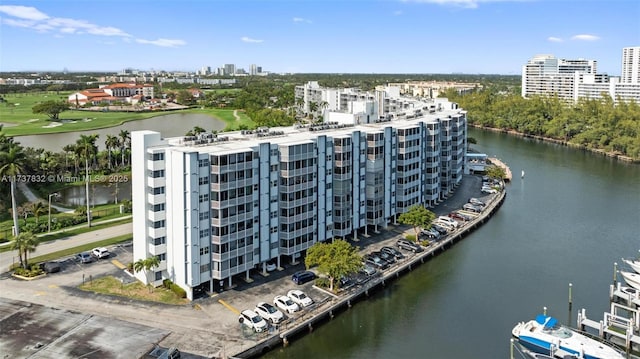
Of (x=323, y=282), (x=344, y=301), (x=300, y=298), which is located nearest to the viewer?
(x=300, y=298)

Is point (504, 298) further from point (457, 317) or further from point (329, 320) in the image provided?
point (329, 320)

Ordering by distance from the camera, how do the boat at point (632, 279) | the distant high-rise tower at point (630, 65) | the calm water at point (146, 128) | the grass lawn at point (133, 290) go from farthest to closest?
the distant high-rise tower at point (630, 65) < the calm water at point (146, 128) < the boat at point (632, 279) < the grass lawn at point (133, 290)

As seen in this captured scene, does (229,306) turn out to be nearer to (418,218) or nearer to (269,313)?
(269,313)

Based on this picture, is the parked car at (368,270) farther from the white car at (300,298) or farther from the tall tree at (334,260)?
the white car at (300,298)

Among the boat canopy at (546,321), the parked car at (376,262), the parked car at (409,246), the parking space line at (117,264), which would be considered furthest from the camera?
the parked car at (409,246)

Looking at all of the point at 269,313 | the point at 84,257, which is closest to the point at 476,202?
the point at 269,313

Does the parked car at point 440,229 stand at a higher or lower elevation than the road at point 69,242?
higher

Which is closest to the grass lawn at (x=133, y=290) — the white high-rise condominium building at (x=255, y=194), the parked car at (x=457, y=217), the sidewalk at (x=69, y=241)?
the white high-rise condominium building at (x=255, y=194)

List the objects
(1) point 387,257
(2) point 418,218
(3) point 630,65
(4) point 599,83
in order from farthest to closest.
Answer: (3) point 630,65, (4) point 599,83, (2) point 418,218, (1) point 387,257
